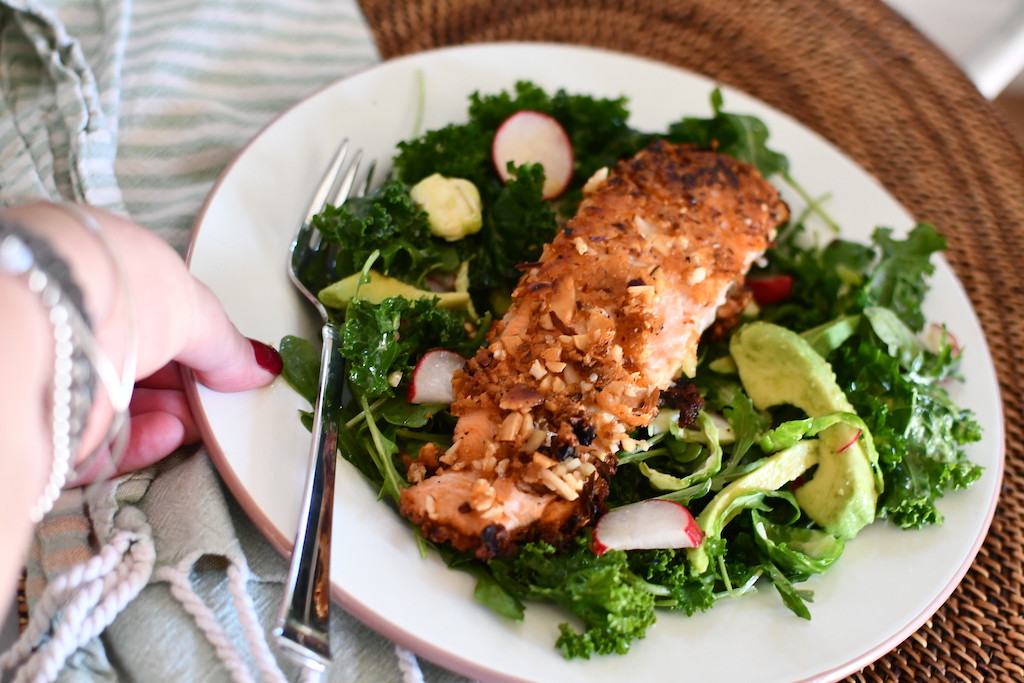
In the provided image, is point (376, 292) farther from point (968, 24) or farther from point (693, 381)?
point (968, 24)

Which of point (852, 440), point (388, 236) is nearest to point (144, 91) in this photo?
point (388, 236)

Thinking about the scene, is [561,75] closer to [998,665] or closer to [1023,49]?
[998,665]

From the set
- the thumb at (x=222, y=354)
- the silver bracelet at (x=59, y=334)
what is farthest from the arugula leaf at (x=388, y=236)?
the silver bracelet at (x=59, y=334)

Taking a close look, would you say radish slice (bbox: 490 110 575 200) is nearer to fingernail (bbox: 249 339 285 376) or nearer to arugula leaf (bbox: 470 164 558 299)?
arugula leaf (bbox: 470 164 558 299)

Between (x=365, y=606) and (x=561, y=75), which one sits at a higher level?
(x=561, y=75)

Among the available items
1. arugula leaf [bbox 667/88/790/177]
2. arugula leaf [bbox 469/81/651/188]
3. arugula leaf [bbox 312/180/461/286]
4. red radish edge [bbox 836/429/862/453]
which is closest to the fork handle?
arugula leaf [bbox 312/180/461/286]

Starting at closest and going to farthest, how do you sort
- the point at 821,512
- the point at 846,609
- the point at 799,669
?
the point at 799,669 < the point at 846,609 < the point at 821,512

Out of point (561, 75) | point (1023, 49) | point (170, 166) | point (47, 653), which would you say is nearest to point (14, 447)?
point (47, 653)

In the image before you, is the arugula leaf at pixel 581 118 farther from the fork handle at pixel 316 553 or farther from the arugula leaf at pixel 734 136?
the fork handle at pixel 316 553
